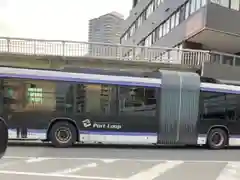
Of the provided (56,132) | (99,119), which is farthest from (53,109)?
(99,119)

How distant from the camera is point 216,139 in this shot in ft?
49.6

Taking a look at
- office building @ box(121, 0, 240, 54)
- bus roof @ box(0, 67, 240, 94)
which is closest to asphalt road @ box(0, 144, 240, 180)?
bus roof @ box(0, 67, 240, 94)

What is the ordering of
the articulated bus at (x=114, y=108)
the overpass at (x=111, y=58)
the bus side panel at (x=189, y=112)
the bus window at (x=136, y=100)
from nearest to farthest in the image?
the articulated bus at (x=114, y=108) → the bus window at (x=136, y=100) → the bus side panel at (x=189, y=112) → the overpass at (x=111, y=58)

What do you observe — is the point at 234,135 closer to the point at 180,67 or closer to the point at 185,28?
the point at 180,67

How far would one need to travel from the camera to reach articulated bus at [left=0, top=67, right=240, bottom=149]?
13.6 m

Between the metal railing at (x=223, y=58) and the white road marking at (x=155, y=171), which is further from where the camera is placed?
the metal railing at (x=223, y=58)

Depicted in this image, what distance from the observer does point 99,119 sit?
46.0 ft

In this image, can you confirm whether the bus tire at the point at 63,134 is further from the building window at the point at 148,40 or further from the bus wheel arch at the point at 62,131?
the building window at the point at 148,40

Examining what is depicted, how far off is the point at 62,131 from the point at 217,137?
600cm

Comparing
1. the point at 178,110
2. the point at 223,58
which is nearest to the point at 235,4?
the point at 223,58

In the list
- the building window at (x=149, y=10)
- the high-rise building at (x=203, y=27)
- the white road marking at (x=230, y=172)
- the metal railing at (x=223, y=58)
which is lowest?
the white road marking at (x=230, y=172)

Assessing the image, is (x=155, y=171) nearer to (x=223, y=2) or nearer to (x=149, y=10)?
(x=223, y=2)

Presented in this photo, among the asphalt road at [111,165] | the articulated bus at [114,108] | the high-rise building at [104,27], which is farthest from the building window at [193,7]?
the high-rise building at [104,27]

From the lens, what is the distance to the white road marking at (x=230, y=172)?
8.72m
